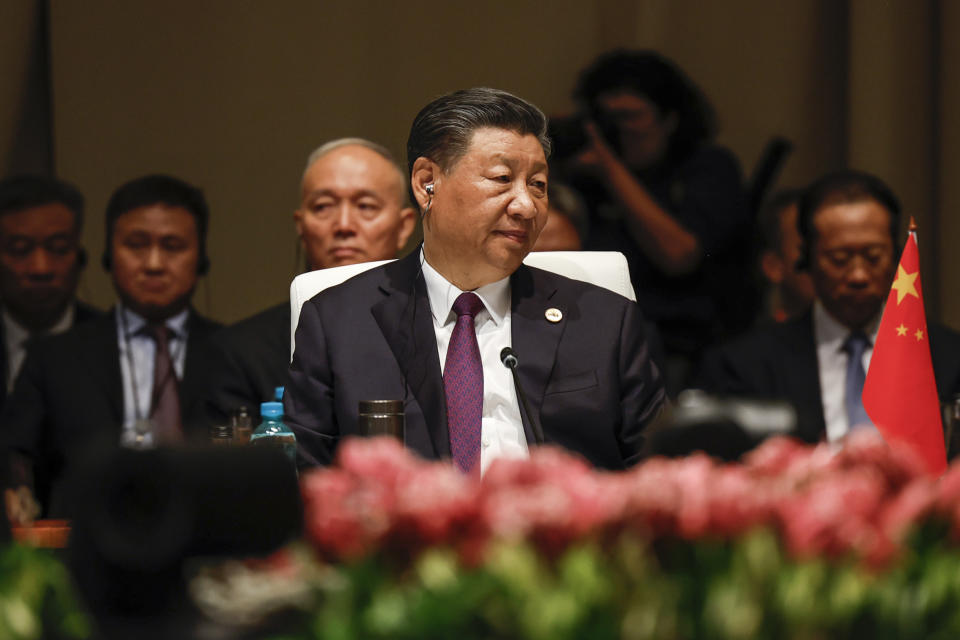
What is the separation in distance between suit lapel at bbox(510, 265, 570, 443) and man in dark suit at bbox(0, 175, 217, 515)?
1.05m

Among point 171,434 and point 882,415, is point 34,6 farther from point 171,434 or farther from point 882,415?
point 171,434

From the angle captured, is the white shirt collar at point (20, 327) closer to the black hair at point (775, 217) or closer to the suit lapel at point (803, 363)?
the suit lapel at point (803, 363)

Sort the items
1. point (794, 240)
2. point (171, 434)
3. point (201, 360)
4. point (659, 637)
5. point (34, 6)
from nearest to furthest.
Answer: point (659, 637), point (171, 434), point (201, 360), point (794, 240), point (34, 6)

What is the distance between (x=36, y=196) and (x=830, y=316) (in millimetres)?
2330

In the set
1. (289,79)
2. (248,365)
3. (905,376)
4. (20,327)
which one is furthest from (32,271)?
(905,376)

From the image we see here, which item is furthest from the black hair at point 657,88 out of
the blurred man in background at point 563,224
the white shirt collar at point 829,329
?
the white shirt collar at point 829,329

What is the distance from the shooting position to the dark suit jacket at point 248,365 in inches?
115

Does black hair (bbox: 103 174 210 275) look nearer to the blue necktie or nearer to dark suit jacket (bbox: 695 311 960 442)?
dark suit jacket (bbox: 695 311 960 442)

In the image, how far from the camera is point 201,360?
126 inches

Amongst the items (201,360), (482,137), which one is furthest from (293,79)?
(482,137)

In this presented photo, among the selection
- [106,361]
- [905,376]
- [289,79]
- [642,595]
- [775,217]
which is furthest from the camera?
[289,79]

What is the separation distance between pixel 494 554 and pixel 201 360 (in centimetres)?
263

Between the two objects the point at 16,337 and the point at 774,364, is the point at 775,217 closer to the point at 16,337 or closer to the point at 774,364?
the point at 774,364

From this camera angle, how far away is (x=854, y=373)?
3.08m
